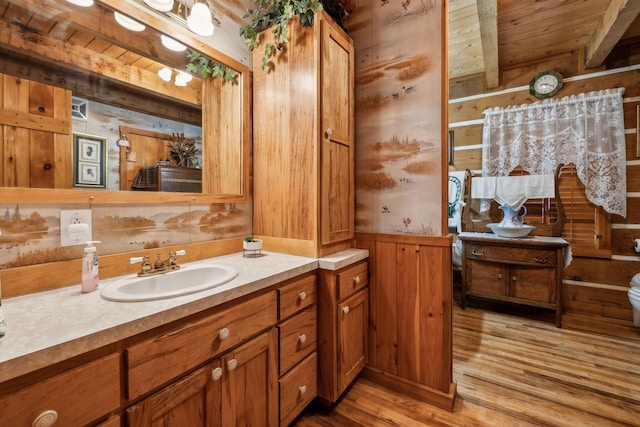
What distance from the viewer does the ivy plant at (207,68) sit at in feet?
4.81

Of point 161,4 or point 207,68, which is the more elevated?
point 161,4

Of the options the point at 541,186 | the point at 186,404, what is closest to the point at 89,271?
the point at 186,404

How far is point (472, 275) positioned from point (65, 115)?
327 centimetres

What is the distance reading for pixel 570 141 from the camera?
272 centimetres

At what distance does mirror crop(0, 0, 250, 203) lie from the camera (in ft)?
3.20

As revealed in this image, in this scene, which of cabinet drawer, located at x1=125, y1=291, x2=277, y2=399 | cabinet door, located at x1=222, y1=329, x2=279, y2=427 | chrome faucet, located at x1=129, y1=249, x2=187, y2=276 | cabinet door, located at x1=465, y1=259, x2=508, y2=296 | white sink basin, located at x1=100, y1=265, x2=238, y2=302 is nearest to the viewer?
cabinet drawer, located at x1=125, y1=291, x2=277, y2=399

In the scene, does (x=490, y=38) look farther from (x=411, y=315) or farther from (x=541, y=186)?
(x=411, y=315)

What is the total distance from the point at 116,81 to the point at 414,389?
217 centimetres

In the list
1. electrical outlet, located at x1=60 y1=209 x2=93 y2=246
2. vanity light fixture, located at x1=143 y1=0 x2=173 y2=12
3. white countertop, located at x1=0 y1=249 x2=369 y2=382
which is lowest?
white countertop, located at x1=0 y1=249 x2=369 y2=382

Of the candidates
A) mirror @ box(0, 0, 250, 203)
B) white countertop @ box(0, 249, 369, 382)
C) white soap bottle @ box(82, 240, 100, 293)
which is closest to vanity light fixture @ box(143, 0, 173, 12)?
mirror @ box(0, 0, 250, 203)

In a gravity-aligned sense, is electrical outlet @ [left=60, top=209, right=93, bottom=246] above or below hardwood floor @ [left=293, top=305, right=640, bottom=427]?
above

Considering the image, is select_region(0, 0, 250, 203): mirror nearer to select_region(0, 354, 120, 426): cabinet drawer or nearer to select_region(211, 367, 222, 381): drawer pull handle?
select_region(0, 354, 120, 426): cabinet drawer

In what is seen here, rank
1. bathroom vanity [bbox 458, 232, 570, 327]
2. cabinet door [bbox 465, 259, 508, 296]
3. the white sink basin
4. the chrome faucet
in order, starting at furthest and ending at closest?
cabinet door [bbox 465, 259, 508, 296], bathroom vanity [bbox 458, 232, 570, 327], the chrome faucet, the white sink basin

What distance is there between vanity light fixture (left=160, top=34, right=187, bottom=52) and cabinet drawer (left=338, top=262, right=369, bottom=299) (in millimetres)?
1405
